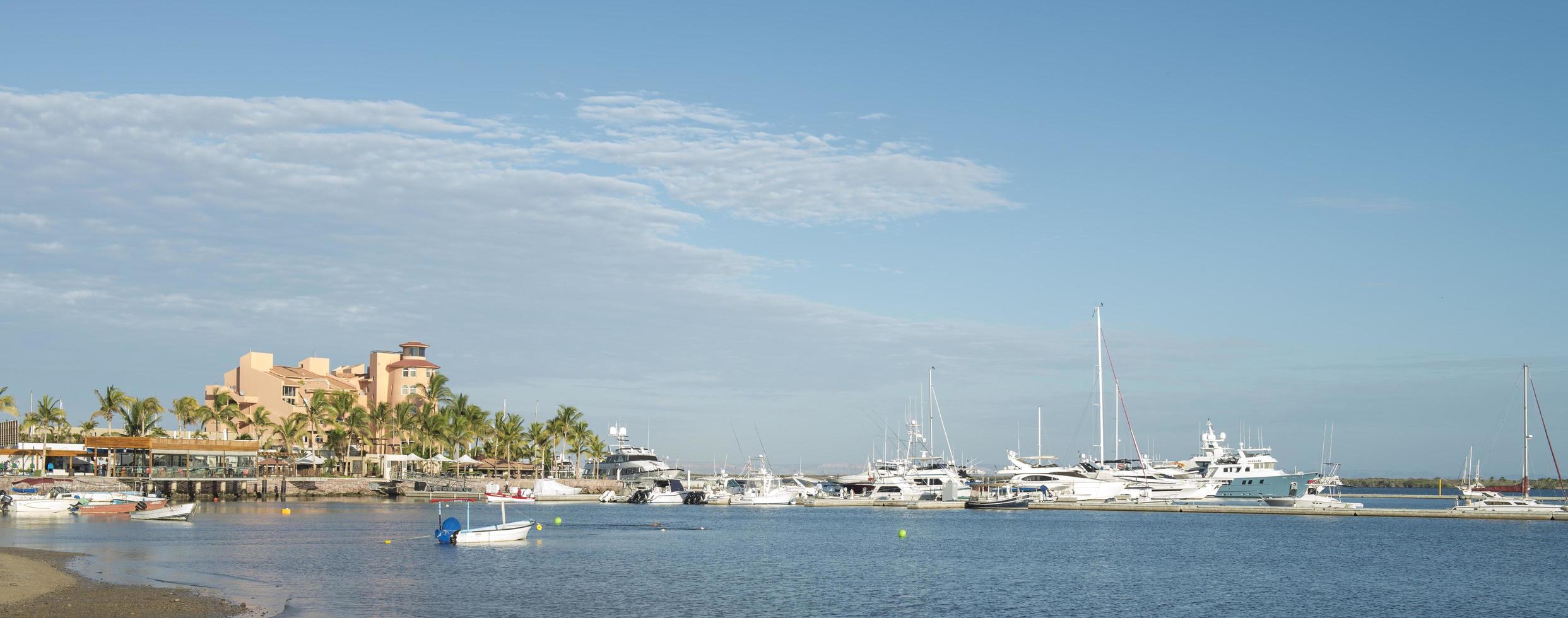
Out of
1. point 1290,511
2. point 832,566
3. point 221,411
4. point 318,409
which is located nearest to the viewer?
point 832,566

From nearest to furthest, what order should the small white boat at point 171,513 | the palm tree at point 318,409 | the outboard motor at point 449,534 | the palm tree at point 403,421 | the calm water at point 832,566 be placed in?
the calm water at point 832,566 → the outboard motor at point 449,534 → the small white boat at point 171,513 → the palm tree at point 318,409 → the palm tree at point 403,421

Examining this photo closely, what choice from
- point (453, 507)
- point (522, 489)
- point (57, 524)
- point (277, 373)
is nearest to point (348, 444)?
point (277, 373)

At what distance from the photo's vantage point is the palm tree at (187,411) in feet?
447

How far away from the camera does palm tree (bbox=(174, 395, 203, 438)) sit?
13625 centimetres

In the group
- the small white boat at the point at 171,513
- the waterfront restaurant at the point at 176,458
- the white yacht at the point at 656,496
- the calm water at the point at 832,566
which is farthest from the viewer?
the white yacht at the point at 656,496

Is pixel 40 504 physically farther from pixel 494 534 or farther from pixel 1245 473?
pixel 1245 473

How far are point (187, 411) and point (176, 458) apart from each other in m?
10.0

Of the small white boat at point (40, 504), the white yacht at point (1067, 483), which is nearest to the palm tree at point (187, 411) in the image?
the small white boat at point (40, 504)

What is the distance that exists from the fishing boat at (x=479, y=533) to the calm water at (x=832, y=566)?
849mm

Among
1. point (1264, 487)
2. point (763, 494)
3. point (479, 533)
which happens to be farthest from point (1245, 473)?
point (479, 533)

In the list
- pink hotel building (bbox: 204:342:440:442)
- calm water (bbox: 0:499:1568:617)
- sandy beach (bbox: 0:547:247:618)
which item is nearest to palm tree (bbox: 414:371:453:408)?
pink hotel building (bbox: 204:342:440:442)

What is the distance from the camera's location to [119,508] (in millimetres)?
91062

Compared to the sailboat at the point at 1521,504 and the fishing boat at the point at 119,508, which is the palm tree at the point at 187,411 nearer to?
the fishing boat at the point at 119,508

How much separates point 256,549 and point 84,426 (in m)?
98.4
